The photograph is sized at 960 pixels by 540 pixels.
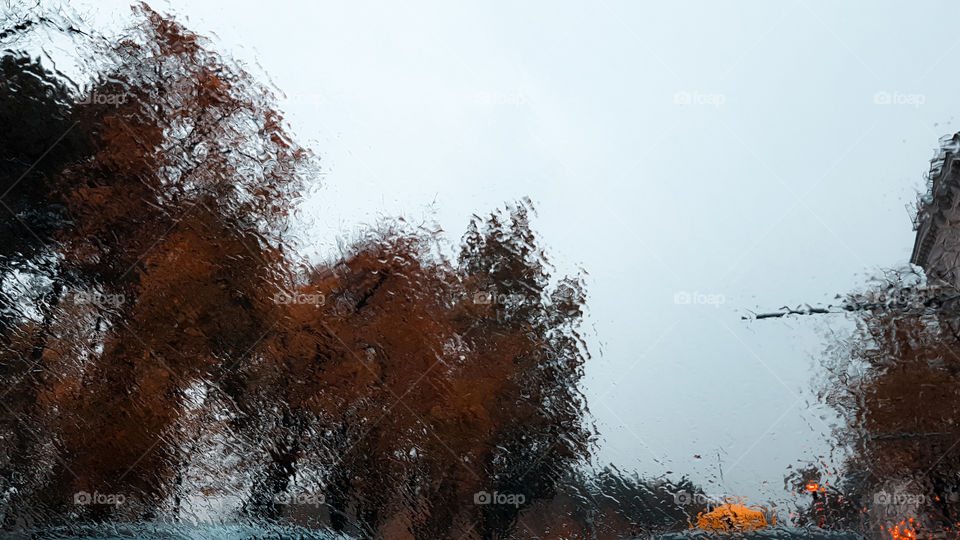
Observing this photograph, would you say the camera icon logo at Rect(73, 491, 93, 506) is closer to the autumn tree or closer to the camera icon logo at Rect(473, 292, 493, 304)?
the autumn tree

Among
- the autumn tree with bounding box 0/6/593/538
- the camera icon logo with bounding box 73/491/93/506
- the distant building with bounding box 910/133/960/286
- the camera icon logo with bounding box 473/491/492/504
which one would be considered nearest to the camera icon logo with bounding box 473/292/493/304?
the autumn tree with bounding box 0/6/593/538

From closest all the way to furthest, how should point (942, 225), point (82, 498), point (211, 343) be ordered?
point (82, 498), point (211, 343), point (942, 225)

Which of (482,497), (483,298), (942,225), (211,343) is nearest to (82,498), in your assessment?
(211,343)

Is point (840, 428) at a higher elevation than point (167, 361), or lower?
higher

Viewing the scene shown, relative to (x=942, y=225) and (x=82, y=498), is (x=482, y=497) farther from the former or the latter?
(x=942, y=225)

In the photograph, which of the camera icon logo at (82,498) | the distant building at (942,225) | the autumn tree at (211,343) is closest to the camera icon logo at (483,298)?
the autumn tree at (211,343)

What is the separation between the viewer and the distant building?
10922mm

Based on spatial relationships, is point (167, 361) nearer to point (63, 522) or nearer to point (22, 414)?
point (22, 414)

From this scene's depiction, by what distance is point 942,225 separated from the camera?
12898mm

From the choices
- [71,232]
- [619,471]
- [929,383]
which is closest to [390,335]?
[619,471]

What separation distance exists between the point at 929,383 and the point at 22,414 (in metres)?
11.3

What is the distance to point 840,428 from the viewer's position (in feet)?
28.1

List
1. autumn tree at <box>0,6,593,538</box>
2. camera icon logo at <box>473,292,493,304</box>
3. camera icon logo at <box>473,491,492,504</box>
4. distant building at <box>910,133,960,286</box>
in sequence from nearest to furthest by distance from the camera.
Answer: autumn tree at <box>0,6,593,538</box> < camera icon logo at <box>473,491,492,504</box> < camera icon logo at <box>473,292,493,304</box> < distant building at <box>910,133,960,286</box>

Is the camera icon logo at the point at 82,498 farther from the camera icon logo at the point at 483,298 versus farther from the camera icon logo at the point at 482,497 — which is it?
the camera icon logo at the point at 483,298
